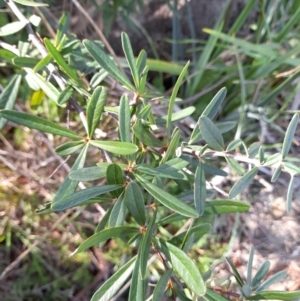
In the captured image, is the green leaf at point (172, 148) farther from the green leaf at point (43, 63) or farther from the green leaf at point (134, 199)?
the green leaf at point (43, 63)

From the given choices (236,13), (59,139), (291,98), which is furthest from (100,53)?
(236,13)

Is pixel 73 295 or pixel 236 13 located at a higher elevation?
pixel 236 13

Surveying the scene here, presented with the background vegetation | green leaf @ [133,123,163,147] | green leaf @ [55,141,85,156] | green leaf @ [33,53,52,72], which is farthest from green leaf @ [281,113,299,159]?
the background vegetation

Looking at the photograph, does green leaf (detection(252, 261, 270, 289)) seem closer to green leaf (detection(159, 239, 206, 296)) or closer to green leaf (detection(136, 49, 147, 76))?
green leaf (detection(159, 239, 206, 296))

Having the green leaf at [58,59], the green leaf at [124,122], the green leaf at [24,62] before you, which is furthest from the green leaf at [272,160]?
the green leaf at [24,62]

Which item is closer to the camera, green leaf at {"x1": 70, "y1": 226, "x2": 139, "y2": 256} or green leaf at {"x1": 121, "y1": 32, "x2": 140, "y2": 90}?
green leaf at {"x1": 70, "y1": 226, "x2": 139, "y2": 256}

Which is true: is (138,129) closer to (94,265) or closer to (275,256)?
(94,265)

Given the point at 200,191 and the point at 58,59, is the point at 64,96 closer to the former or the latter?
the point at 58,59
